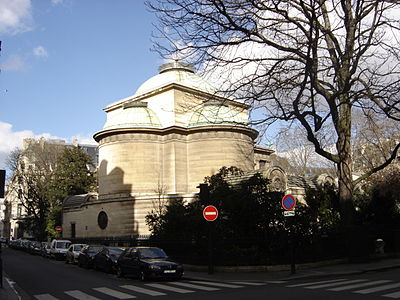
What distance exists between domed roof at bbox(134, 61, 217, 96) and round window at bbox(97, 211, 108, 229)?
14.3 m

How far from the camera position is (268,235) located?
60.3 feet

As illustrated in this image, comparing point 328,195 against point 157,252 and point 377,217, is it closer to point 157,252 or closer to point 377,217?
point 377,217

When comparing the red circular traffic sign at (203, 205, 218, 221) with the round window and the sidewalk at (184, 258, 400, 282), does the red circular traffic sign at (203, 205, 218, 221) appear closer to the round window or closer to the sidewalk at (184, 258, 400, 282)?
the sidewalk at (184, 258, 400, 282)

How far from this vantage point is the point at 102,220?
1531 inches

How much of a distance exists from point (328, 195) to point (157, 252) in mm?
12146

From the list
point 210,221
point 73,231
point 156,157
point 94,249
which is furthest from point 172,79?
point 210,221

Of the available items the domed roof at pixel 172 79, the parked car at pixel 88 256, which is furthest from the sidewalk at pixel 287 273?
the domed roof at pixel 172 79

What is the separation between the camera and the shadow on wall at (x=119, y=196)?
36312 mm

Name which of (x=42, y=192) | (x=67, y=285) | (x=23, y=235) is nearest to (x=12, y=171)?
(x=42, y=192)

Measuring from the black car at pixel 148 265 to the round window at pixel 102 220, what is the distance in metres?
21.3

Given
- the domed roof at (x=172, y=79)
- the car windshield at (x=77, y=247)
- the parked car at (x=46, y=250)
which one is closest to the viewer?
the car windshield at (x=77, y=247)

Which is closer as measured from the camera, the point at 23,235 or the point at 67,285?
the point at 67,285

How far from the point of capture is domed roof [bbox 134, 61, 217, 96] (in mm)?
43403

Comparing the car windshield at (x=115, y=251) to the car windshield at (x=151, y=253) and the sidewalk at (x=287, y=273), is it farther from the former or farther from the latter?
the sidewalk at (x=287, y=273)
